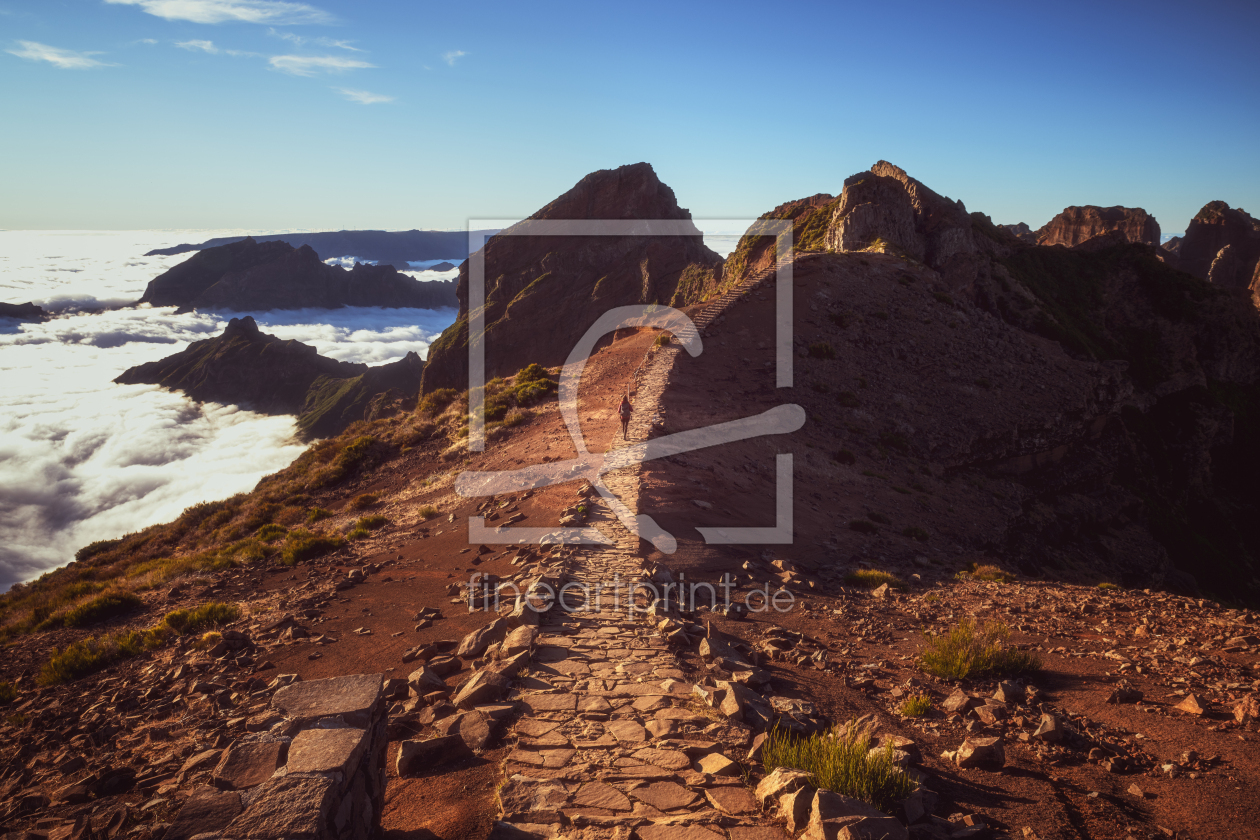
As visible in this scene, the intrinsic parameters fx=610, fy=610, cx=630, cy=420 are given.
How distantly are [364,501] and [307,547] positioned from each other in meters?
6.68

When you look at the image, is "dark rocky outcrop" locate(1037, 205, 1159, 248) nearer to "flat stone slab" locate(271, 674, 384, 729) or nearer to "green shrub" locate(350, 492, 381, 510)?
"green shrub" locate(350, 492, 381, 510)

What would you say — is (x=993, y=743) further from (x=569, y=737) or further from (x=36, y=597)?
(x=36, y=597)

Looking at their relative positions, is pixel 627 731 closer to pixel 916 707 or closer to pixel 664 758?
pixel 664 758

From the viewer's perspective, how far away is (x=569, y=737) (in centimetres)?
598

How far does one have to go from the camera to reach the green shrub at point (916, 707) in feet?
23.0

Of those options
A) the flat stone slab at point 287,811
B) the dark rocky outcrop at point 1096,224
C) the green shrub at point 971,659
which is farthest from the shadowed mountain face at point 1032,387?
the dark rocky outcrop at point 1096,224

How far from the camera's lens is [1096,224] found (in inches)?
4294

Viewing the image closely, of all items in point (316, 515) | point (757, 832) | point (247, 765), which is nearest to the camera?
point (247, 765)

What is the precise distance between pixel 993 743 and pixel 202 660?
11.0 meters

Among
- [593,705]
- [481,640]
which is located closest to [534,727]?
[593,705]

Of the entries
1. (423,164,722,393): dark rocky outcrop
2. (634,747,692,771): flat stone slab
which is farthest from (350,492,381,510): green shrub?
(423,164,722,393): dark rocky outcrop

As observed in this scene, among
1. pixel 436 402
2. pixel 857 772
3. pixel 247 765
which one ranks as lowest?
pixel 857 772

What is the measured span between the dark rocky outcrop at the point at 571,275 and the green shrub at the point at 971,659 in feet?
233

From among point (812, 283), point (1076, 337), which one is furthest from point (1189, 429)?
point (812, 283)
